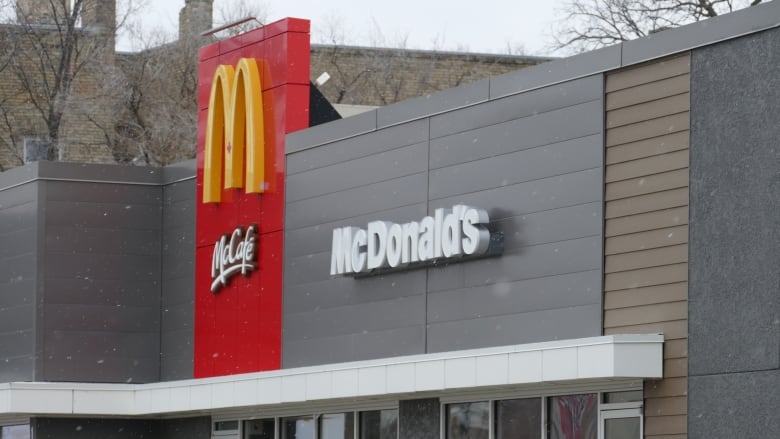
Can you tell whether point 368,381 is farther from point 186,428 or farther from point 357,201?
point 186,428

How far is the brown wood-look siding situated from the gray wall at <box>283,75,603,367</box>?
0.71ft

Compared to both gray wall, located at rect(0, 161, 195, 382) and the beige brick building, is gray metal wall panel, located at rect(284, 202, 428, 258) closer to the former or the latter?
gray wall, located at rect(0, 161, 195, 382)

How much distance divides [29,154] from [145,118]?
7735mm

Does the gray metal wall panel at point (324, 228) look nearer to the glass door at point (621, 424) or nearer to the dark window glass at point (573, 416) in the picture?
the dark window glass at point (573, 416)

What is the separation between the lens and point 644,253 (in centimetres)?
1698

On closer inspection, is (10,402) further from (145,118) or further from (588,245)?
(145,118)

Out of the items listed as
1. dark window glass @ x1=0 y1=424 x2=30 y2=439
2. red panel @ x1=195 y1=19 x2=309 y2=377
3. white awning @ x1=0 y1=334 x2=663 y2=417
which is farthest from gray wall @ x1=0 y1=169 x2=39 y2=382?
red panel @ x1=195 y1=19 x2=309 y2=377

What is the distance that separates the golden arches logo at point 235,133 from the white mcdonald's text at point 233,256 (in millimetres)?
591

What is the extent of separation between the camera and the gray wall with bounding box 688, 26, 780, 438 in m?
15.7

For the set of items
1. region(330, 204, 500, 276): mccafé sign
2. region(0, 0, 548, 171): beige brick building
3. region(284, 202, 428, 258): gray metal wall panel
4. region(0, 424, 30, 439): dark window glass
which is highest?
region(0, 0, 548, 171): beige brick building

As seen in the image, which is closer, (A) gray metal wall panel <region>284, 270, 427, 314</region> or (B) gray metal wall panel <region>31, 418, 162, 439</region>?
(A) gray metal wall panel <region>284, 270, 427, 314</region>

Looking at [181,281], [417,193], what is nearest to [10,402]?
[181,281]

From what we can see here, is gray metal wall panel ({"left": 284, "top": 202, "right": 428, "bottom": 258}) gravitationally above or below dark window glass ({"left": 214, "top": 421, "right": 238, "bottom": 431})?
above

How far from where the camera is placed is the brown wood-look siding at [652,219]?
16594 mm
